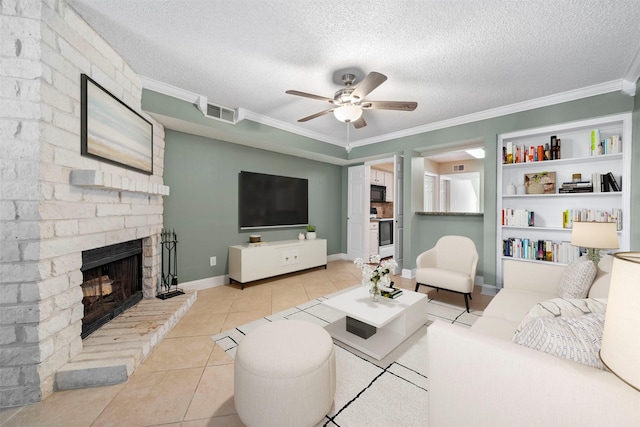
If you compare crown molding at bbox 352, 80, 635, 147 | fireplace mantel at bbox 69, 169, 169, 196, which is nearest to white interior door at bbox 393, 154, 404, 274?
crown molding at bbox 352, 80, 635, 147

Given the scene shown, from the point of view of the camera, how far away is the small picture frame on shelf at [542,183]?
3204mm

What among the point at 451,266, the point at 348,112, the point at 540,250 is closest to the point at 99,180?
the point at 348,112

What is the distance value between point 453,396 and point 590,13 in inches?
102

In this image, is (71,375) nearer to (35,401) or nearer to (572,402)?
(35,401)

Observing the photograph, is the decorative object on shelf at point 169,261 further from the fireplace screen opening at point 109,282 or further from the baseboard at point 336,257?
the baseboard at point 336,257

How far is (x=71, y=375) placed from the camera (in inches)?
63.4

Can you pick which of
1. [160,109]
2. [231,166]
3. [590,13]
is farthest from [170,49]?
[590,13]

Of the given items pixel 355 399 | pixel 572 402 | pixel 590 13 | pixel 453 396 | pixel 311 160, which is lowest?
pixel 355 399

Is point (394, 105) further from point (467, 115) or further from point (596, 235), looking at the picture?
point (596, 235)

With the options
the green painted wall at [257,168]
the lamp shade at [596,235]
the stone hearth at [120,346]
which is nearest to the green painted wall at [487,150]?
the green painted wall at [257,168]

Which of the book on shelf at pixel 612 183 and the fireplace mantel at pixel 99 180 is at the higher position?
the book on shelf at pixel 612 183

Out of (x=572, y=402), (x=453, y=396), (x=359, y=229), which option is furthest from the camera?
(x=359, y=229)

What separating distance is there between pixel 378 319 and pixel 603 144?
3.32 meters

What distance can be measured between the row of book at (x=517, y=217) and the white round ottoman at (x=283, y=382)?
3.30m
